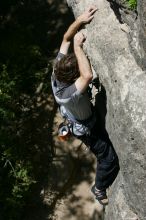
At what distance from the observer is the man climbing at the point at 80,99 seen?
19.6 feet

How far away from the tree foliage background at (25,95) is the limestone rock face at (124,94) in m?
2.49

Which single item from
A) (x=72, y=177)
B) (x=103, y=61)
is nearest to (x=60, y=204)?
(x=72, y=177)

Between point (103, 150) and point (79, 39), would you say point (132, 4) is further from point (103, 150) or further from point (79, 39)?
point (103, 150)

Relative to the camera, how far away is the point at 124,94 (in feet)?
19.8

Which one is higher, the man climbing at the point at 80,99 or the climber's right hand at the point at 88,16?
the climber's right hand at the point at 88,16

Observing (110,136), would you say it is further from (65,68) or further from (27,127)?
(27,127)

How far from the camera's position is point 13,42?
9812mm

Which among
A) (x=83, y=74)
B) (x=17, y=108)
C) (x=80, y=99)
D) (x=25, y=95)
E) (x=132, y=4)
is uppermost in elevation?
(x=132, y=4)

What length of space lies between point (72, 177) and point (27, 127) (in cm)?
117

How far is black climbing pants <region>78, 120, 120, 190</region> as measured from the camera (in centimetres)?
679

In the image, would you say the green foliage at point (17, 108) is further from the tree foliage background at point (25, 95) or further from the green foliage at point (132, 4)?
the green foliage at point (132, 4)

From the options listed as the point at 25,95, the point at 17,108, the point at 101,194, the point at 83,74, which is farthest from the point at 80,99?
the point at 25,95

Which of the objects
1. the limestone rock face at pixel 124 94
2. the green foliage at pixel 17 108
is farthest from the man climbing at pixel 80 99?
the green foliage at pixel 17 108

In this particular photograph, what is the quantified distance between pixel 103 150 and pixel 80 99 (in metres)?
0.99
